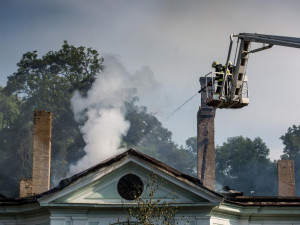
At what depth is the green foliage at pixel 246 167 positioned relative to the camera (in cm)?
7825

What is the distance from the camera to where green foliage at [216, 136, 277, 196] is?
7825 cm

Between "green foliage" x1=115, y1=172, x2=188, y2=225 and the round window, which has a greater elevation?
the round window

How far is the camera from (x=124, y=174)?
26.3 m

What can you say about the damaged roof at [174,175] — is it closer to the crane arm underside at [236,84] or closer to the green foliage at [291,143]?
the crane arm underside at [236,84]

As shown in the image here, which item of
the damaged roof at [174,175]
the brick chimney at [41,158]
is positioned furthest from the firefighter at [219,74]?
the brick chimney at [41,158]

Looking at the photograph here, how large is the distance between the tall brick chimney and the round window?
27.4 feet

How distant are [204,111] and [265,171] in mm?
43969

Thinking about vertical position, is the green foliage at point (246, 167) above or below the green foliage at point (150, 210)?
above

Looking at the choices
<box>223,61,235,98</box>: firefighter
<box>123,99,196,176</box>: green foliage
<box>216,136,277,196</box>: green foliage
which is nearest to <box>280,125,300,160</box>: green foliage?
<box>216,136,277,196</box>: green foliage

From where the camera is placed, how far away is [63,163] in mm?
76562

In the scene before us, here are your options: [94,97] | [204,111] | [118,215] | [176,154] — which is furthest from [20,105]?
[118,215]

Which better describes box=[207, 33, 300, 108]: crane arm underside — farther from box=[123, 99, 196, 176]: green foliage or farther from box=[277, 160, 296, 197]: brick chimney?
box=[123, 99, 196, 176]: green foliage

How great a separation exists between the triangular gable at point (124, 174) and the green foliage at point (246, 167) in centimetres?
5159

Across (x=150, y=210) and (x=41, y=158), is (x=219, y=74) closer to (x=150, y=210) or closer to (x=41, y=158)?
(x=150, y=210)
